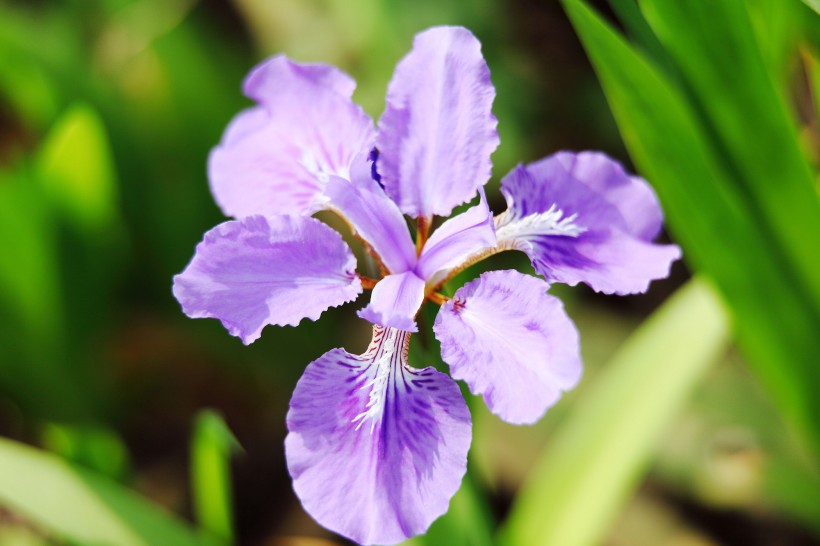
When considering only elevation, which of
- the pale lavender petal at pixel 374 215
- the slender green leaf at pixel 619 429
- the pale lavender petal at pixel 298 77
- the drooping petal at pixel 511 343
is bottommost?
the slender green leaf at pixel 619 429

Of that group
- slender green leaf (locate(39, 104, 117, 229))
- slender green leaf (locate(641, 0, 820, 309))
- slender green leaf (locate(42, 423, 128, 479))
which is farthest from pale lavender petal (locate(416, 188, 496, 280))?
slender green leaf (locate(39, 104, 117, 229))

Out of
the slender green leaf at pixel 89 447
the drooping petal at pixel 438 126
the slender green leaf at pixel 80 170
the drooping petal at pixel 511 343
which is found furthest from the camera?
the slender green leaf at pixel 80 170

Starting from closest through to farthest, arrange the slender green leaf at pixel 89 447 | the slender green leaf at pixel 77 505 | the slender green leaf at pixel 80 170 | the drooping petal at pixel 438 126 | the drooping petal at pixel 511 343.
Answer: the drooping petal at pixel 511 343, the drooping petal at pixel 438 126, the slender green leaf at pixel 77 505, the slender green leaf at pixel 89 447, the slender green leaf at pixel 80 170

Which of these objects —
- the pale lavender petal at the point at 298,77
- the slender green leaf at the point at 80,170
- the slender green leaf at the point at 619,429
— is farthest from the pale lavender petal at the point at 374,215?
the slender green leaf at the point at 80,170

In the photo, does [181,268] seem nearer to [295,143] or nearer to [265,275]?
[295,143]

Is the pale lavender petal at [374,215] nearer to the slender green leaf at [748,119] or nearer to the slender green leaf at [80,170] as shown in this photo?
the slender green leaf at [748,119]

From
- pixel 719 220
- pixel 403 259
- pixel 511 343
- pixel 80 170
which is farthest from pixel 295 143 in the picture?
pixel 80 170

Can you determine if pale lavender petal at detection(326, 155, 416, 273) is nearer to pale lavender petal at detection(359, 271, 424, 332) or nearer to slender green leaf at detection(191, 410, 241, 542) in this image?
pale lavender petal at detection(359, 271, 424, 332)
